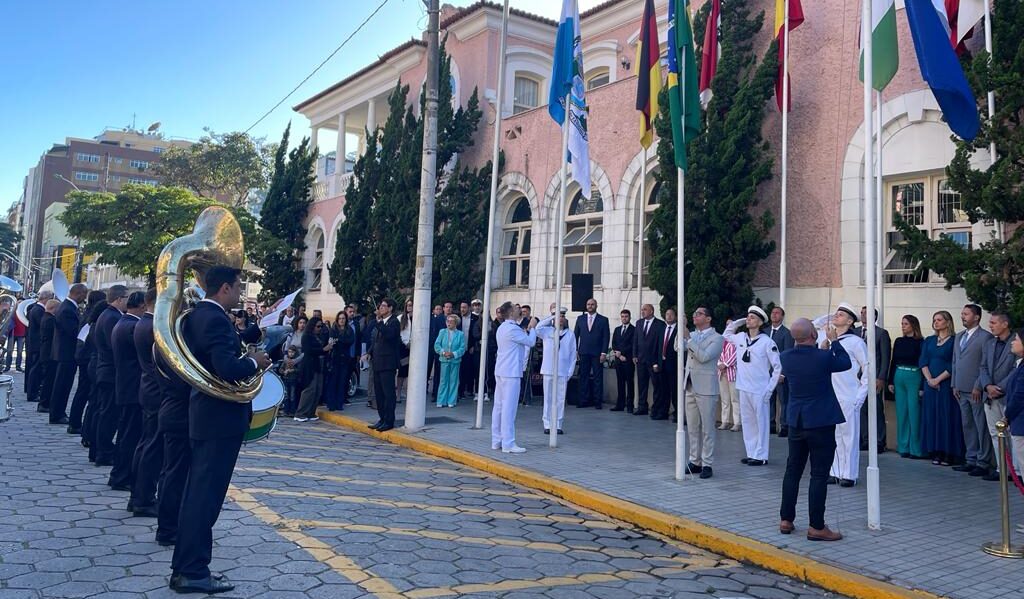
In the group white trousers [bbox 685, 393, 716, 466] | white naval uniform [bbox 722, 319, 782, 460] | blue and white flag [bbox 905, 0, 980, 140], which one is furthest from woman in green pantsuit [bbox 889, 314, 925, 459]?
Answer: blue and white flag [bbox 905, 0, 980, 140]

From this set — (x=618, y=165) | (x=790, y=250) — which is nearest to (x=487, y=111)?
(x=618, y=165)

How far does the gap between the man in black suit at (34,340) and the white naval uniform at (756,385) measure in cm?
1172

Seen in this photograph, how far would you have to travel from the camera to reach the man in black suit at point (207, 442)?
4402 mm

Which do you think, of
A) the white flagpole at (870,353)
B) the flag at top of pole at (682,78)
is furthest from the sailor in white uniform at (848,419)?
the flag at top of pole at (682,78)

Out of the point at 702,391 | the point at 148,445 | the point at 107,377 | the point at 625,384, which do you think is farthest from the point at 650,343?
the point at 148,445

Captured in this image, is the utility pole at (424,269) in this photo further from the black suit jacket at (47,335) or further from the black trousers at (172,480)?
the black suit jacket at (47,335)

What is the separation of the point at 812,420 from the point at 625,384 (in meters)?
→ 8.42

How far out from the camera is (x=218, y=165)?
39.9 meters

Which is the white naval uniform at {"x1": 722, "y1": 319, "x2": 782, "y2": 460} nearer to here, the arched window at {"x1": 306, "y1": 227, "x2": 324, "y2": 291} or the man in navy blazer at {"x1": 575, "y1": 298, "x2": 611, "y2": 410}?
the man in navy blazer at {"x1": 575, "y1": 298, "x2": 611, "y2": 410}

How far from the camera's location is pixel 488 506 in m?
6.98

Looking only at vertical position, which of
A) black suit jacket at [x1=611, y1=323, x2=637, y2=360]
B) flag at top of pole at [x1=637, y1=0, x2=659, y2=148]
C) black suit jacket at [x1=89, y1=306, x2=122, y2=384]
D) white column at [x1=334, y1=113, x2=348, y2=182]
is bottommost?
black suit jacket at [x1=89, y1=306, x2=122, y2=384]

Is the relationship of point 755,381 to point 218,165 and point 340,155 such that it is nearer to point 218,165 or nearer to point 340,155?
point 340,155

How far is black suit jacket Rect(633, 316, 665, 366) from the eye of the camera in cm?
1312

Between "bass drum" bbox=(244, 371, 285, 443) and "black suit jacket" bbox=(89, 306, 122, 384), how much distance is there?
9.63 feet
